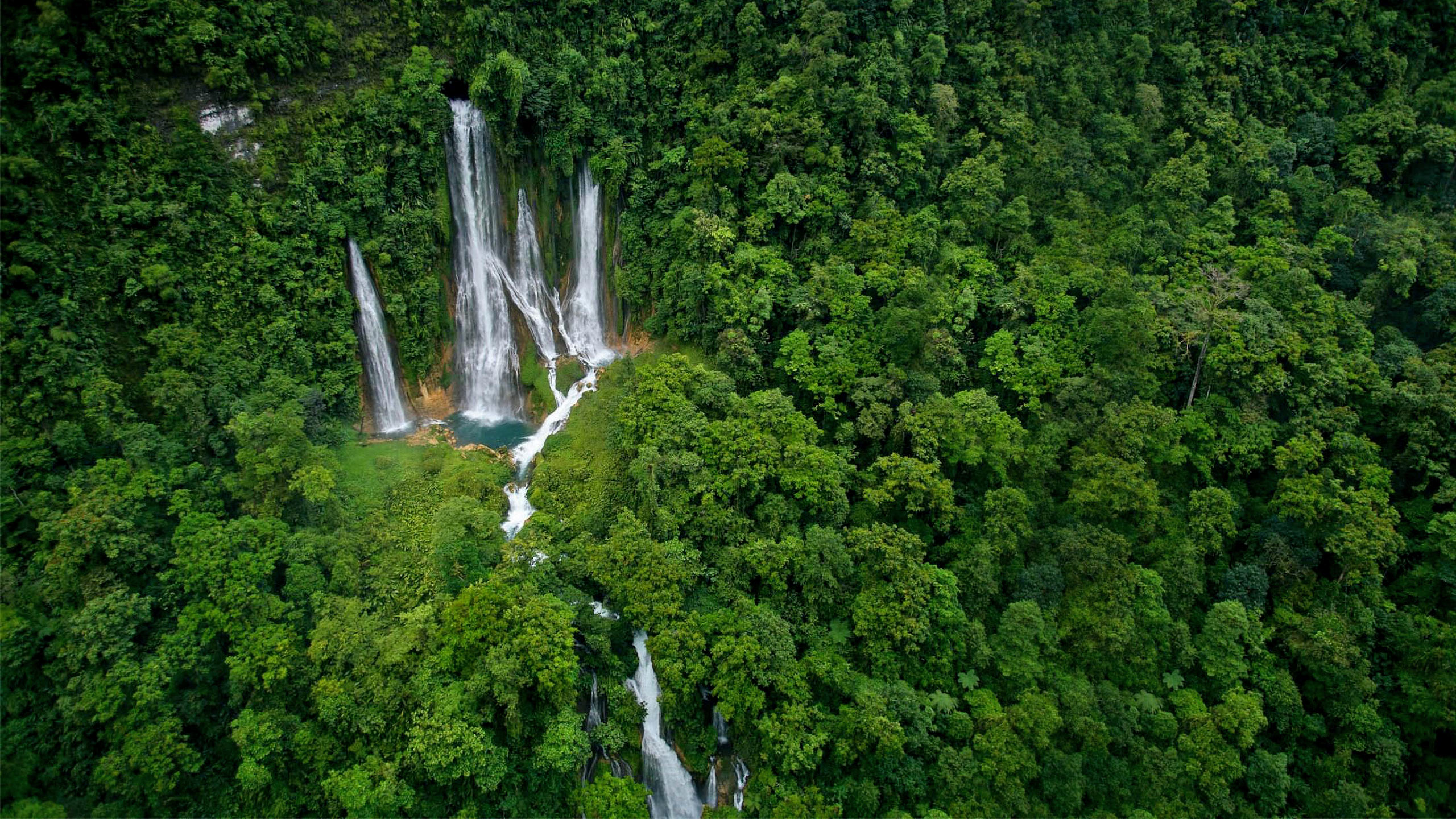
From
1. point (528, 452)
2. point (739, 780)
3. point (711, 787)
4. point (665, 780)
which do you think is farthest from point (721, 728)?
point (528, 452)

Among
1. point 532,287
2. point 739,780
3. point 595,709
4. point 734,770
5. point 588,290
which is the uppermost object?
point 532,287

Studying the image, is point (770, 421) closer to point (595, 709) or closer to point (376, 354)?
point (595, 709)

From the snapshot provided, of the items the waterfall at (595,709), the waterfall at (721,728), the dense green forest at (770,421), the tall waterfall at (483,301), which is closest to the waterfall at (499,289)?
the tall waterfall at (483,301)

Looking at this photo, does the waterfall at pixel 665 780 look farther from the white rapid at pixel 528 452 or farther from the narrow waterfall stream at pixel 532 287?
the narrow waterfall stream at pixel 532 287

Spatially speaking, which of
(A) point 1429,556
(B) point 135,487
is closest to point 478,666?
(B) point 135,487

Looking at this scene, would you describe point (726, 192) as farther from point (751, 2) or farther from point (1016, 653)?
point (1016, 653)
